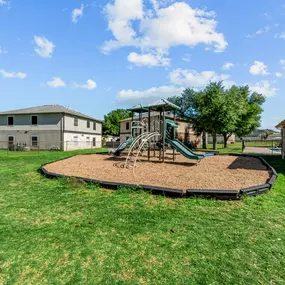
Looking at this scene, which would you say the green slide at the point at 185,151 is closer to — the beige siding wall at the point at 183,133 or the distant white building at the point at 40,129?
the distant white building at the point at 40,129

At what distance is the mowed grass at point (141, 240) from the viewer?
2371mm

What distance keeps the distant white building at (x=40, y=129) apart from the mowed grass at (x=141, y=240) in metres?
20.8

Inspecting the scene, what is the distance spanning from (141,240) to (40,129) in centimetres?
2524

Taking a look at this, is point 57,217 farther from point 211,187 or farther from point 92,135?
point 92,135

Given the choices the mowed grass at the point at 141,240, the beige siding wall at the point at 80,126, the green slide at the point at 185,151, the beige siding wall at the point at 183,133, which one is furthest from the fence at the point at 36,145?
the mowed grass at the point at 141,240

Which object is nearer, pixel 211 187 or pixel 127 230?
pixel 127 230

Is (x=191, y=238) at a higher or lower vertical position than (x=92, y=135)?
lower

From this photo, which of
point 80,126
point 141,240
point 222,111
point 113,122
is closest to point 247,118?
point 222,111

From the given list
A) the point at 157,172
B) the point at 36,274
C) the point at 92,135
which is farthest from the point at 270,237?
the point at 92,135

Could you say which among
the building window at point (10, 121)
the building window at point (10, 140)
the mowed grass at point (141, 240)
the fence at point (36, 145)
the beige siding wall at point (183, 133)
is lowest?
the mowed grass at point (141, 240)

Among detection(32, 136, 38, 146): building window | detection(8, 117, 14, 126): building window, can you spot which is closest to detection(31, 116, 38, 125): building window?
detection(32, 136, 38, 146): building window

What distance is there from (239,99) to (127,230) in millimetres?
25873

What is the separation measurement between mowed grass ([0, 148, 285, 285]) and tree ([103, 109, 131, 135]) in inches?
1958

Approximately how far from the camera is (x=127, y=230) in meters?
3.39
